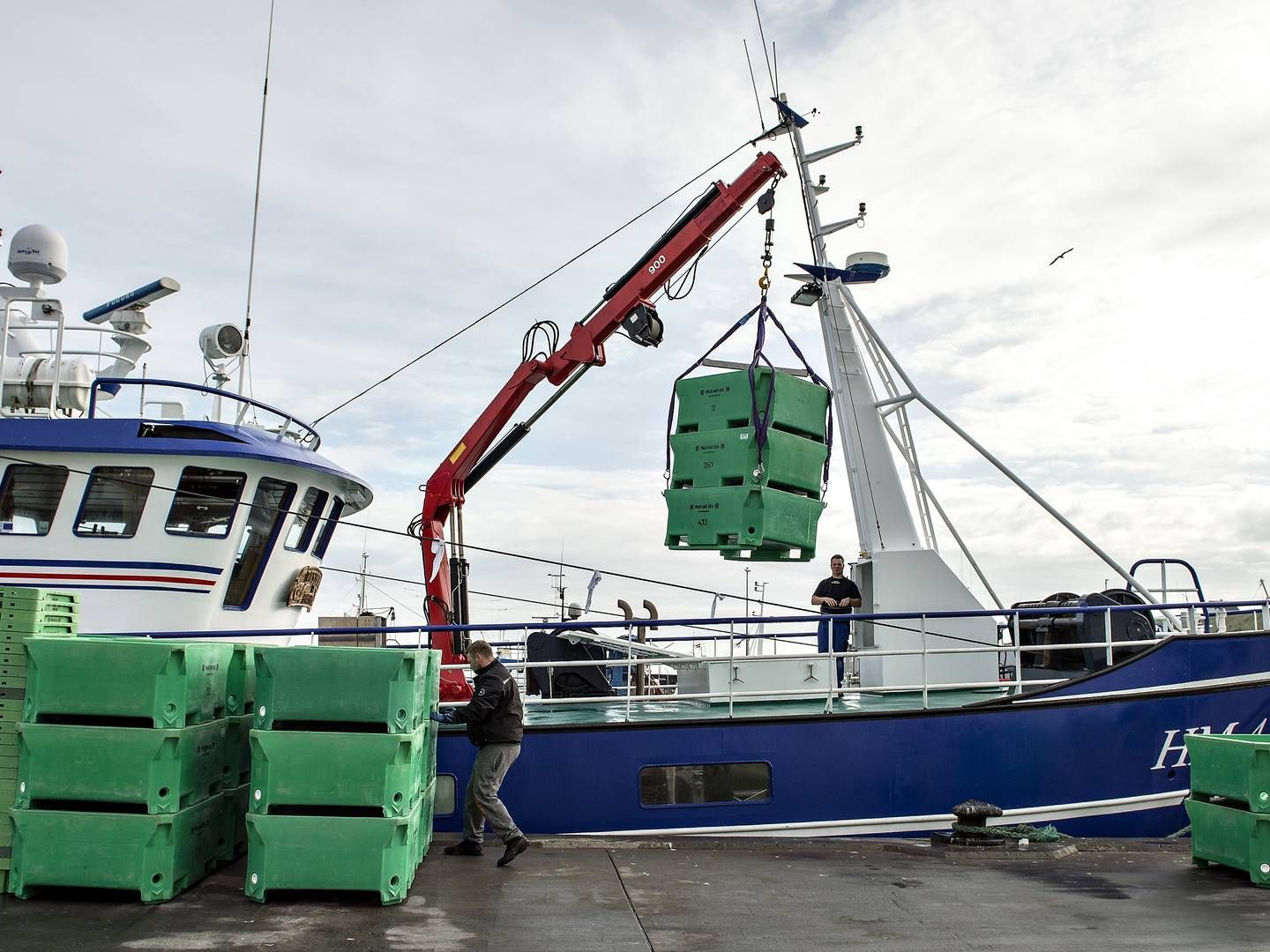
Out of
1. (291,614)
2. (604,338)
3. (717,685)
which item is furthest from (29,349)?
(717,685)

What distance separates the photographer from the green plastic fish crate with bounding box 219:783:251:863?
621 cm

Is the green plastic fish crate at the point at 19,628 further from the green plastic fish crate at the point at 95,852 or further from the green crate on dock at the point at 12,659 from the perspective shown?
the green plastic fish crate at the point at 95,852

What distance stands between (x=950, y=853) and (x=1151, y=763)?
2.32m

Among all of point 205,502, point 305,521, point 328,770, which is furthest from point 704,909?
point 305,521

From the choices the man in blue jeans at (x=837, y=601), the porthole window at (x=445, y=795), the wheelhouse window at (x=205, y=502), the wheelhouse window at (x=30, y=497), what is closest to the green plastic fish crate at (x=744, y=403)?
the man in blue jeans at (x=837, y=601)

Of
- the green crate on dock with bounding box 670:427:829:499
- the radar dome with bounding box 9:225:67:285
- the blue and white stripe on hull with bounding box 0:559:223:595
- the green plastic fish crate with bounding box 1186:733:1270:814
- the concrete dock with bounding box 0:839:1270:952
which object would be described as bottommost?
the concrete dock with bounding box 0:839:1270:952

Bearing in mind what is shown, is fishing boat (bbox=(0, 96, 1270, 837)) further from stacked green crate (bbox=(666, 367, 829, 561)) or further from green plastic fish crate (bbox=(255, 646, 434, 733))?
green plastic fish crate (bbox=(255, 646, 434, 733))

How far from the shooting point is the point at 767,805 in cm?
828

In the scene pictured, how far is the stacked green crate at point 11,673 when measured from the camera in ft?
18.2

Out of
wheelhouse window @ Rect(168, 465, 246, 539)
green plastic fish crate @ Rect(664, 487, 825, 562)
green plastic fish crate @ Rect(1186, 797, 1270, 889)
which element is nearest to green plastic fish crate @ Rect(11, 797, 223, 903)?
wheelhouse window @ Rect(168, 465, 246, 539)

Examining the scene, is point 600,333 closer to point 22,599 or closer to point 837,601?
point 837,601

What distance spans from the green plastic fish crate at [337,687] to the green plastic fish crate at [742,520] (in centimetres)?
453

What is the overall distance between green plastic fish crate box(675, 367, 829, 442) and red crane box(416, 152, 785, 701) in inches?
43.2

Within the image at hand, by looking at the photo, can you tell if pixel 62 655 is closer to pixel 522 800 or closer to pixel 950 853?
pixel 522 800
